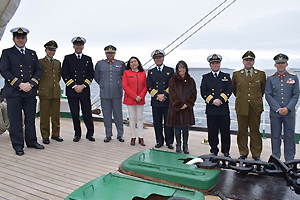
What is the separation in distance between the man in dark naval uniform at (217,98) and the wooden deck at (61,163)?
0.43 metres

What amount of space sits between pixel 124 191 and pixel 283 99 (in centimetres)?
268

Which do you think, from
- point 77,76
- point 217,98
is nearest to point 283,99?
point 217,98

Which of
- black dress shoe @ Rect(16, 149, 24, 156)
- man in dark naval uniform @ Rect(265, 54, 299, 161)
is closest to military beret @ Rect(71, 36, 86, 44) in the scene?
black dress shoe @ Rect(16, 149, 24, 156)

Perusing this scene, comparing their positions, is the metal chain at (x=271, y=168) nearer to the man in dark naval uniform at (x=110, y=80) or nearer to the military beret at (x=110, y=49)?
the man in dark naval uniform at (x=110, y=80)

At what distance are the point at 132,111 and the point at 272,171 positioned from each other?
2637mm

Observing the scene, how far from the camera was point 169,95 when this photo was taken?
3.98 metres

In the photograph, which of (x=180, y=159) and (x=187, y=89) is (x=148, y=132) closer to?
(x=187, y=89)

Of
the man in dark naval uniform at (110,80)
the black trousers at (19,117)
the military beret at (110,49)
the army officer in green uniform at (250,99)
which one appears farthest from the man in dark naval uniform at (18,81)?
the army officer in green uniform at (250,99)

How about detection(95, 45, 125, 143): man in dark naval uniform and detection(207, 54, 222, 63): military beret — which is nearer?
detection(207, 54, 222, 63): military beret

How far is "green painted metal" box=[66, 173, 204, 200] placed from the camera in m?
1.81

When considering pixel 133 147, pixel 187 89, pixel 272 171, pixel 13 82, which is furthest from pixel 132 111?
pixel 272 171

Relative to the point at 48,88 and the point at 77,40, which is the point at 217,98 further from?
the point at 48,88

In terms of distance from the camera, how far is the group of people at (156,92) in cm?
369

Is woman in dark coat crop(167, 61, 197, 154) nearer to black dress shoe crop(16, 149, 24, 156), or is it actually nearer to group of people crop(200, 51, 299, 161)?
group of people crop(200, 51, 299, 161)
